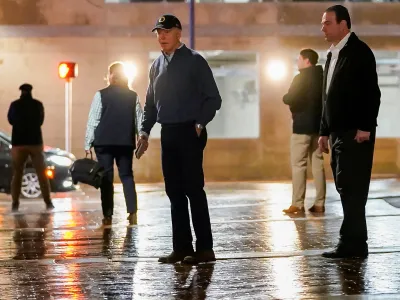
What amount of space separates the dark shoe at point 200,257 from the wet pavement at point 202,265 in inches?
4.2

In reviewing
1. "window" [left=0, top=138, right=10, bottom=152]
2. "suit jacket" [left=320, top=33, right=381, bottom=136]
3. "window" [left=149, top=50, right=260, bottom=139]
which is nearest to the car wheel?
"window" [left=0, top=138, right=10, bottom=152]

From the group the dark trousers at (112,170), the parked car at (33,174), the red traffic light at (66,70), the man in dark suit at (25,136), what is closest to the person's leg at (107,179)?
the dark trousers at (112,170)

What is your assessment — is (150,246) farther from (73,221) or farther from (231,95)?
(231,95)

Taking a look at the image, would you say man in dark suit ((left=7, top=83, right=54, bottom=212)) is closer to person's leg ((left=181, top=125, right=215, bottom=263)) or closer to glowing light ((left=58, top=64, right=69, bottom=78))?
person's leg ((left=181, top=125, right=215, bottom=263))

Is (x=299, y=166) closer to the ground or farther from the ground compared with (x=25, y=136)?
closer to the ground

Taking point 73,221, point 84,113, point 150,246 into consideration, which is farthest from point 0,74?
point 150,246

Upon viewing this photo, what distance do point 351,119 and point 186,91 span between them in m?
1.33

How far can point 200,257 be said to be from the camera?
27.0ft

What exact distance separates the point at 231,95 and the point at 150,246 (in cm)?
1568

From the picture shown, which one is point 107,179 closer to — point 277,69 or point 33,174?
point 33,174

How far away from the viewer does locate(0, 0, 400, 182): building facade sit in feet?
79.4

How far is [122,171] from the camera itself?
11680 mm

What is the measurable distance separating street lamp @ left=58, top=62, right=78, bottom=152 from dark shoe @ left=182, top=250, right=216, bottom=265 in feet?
49.0

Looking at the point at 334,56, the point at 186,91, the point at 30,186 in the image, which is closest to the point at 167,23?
the point at 186,91
